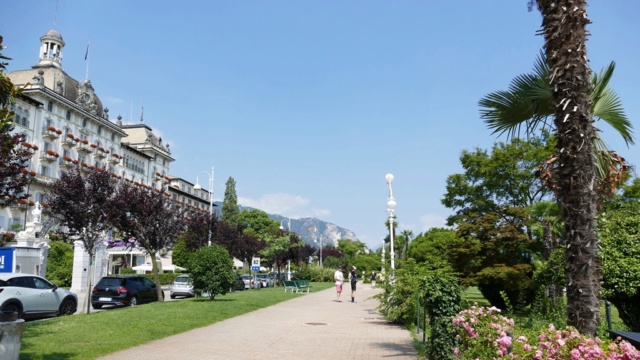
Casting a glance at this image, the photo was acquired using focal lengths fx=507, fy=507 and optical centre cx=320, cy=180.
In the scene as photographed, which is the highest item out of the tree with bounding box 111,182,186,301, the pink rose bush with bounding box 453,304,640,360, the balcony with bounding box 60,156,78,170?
the balcony with bounding box 60,156,78,170

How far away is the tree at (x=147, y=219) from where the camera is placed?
25141 mm

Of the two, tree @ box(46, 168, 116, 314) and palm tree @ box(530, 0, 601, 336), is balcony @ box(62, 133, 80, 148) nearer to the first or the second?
tree @ box(46, 168, 116, 314)

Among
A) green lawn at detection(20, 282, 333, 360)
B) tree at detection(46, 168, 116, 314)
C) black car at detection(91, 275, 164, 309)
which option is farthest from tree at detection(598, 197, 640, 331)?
black car at detection(91, 275, 164, 309)

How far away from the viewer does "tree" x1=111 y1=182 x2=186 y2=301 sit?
25.1 metres

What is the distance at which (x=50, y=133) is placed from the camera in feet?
194

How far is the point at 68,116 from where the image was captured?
6397 cm

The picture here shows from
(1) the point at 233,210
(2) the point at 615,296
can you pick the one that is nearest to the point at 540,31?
(2) the point at 615,296

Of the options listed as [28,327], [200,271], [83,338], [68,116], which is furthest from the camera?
[68,116]

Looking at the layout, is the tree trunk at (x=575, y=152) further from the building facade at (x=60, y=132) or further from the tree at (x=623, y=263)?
the building facade at (x=60, y=132)

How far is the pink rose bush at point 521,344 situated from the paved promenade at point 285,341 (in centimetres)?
303

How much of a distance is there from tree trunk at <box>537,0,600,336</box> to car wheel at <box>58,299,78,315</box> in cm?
1723

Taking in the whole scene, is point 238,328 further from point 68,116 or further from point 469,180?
point 68,116

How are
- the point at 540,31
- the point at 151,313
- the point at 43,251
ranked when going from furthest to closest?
the point at 43,251
the point at 151,313
the point at 540,31

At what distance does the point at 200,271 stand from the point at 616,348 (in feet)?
69.9
